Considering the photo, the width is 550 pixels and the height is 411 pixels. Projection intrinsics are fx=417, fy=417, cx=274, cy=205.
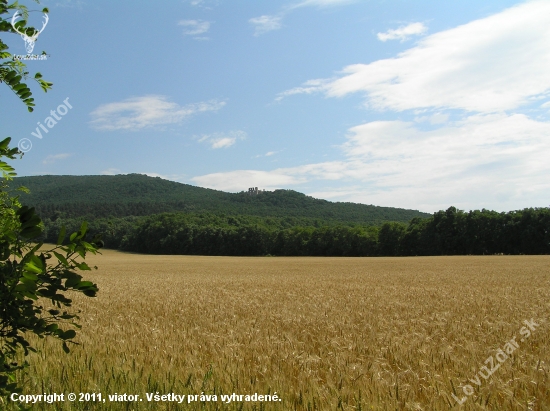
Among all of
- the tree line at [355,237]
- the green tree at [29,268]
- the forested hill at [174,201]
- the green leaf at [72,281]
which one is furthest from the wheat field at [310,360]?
the forested hill at [174,201]

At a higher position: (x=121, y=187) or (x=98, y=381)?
(x=121, y=187)

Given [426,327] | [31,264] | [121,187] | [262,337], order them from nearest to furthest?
[31,264]
[262,337]
[426,327]
[121,187]

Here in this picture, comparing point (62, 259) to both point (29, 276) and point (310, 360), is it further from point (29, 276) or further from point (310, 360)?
point (310, 360)

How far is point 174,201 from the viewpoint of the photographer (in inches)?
7190

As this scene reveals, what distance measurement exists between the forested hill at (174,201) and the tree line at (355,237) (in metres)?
30.9

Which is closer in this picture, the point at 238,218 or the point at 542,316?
the point at 542,316

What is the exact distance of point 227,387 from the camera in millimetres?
4336

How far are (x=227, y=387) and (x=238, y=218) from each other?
122763 millimetres

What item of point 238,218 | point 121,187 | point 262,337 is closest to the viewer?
point 262,337

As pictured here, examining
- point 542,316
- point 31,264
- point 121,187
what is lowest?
point 542,316

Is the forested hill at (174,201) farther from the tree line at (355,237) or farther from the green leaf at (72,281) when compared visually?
the green leaf at (72,281)

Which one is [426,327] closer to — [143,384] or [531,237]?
[143,384]

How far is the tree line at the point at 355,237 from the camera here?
7962 centimetres

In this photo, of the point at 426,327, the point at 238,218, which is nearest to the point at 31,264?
the point at 426,327
